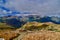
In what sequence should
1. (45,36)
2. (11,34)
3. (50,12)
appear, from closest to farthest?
(45,36), (11,34), (50,12)


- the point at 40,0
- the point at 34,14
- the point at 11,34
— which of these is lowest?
the point at 11,34

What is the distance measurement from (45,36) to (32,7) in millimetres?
1166

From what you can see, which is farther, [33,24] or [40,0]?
[40,0]

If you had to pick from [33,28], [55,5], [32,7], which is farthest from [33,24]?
[55,5]

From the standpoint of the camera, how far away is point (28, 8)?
4.57 m

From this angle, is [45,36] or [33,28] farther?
[33,28]

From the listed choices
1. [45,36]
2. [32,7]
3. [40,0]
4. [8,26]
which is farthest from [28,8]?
[45,36]

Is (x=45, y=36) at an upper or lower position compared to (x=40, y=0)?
lower

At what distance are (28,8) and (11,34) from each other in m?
0.96

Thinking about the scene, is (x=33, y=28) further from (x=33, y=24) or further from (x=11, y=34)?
(x=11, y=34)

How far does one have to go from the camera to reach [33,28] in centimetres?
426

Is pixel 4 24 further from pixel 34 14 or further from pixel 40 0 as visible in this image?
pixel 40 0

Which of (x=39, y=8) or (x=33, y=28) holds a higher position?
(x=39, y=8)

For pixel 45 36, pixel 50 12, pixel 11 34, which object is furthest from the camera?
pixel 50 12
